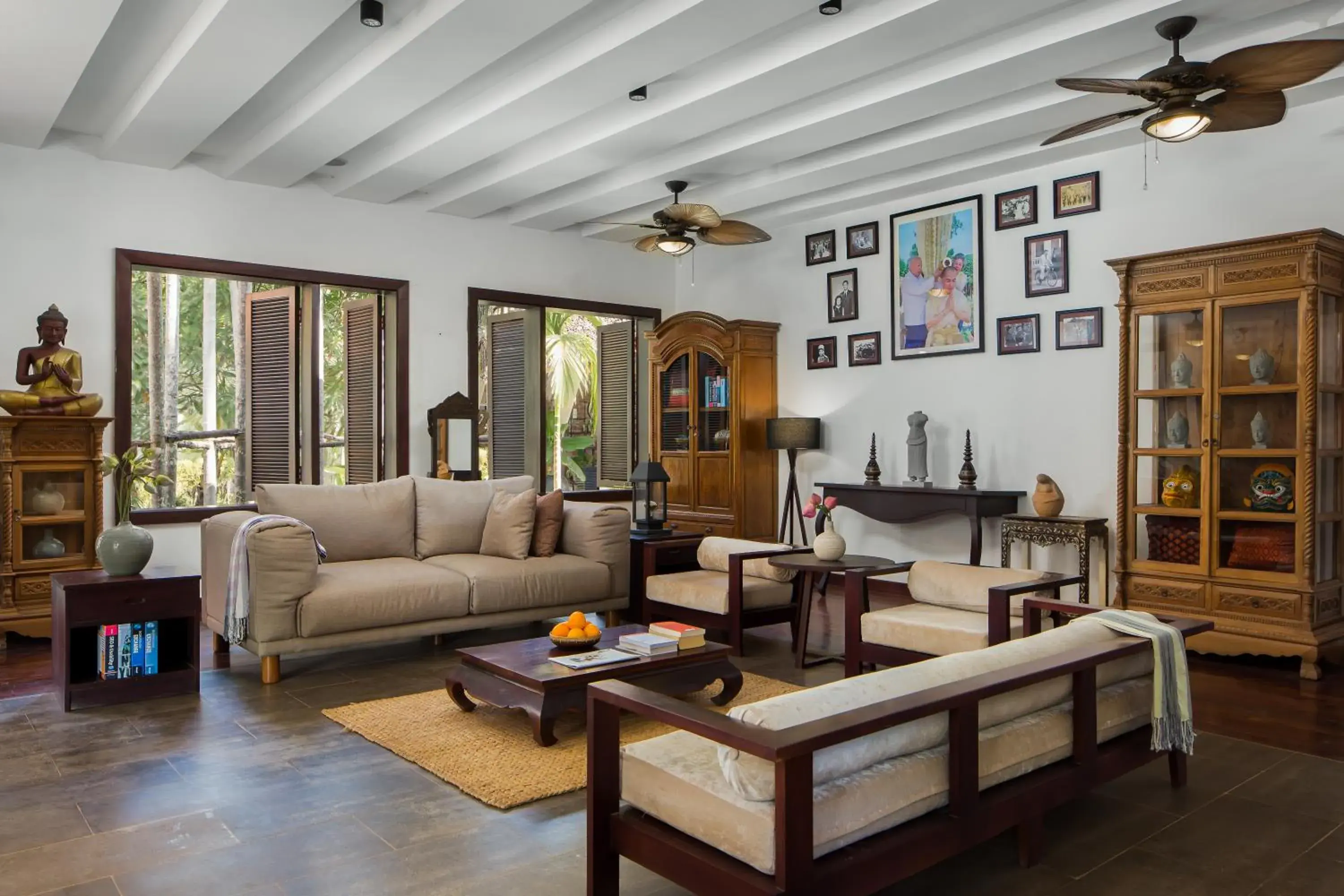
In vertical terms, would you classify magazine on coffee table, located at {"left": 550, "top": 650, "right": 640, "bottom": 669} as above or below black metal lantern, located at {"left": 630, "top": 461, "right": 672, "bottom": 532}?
below

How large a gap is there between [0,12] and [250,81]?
40.8 inches

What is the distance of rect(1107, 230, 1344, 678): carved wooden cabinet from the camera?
451 cm

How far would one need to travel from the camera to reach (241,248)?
20.7 feet

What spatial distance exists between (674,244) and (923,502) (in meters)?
2.28

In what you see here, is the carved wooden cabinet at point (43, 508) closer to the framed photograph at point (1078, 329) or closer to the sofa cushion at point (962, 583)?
the sofa cushion at point (962, 583)

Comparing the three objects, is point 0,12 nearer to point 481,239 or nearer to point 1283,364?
point 481,239

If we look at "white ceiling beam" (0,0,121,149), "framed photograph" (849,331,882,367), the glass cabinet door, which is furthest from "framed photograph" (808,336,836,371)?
"white ceiling beam" (0,0,121,149)

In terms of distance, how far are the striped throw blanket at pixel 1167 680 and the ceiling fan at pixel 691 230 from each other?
3.62 metres

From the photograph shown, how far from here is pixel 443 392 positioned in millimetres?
7230

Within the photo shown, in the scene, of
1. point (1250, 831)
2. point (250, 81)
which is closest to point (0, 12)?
point (250, 81)

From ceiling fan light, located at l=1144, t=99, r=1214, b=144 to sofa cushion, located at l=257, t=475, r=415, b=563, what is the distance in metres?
4.12

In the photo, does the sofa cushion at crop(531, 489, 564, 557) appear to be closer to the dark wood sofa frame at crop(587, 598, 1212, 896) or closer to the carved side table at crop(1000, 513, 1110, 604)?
the carved side table at crop(1000, 513, 1110, 604)

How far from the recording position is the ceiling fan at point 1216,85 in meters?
3.29

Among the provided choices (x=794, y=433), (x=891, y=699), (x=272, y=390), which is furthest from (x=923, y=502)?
(x=272, y=390)
